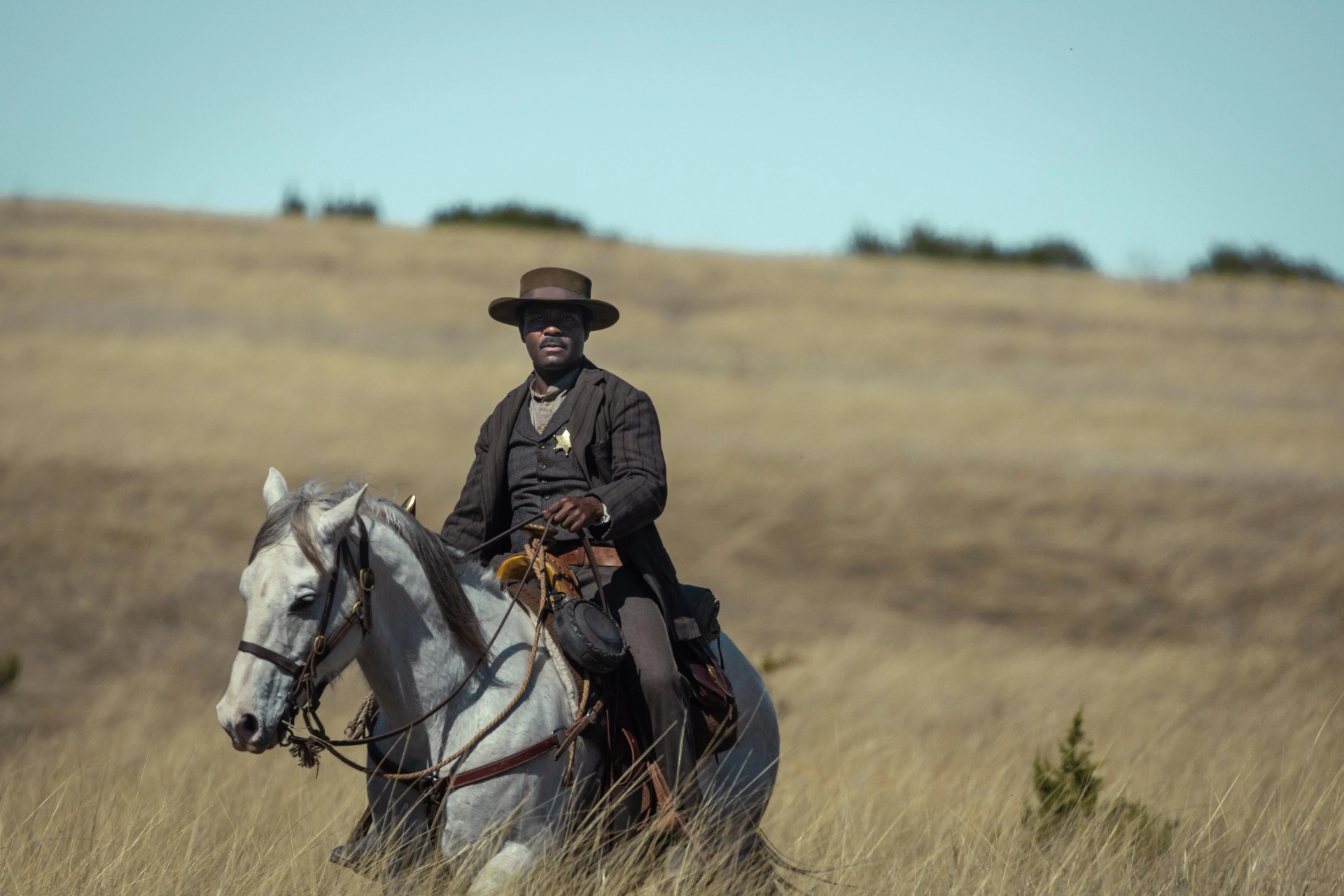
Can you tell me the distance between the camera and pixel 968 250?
49.8 metres

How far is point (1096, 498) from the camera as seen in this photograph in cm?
2202

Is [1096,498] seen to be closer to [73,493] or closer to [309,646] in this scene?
[73,493]

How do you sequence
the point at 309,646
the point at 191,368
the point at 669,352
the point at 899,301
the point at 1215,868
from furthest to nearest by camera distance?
the point at 899,301
the point at 669,352
the point at 191,368
the point at 1215,868
the point at 309,646

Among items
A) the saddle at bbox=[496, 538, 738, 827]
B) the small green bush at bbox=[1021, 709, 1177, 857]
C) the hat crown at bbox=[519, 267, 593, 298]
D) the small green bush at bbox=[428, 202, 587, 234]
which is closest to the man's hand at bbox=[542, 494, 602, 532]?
the saddle at bbox=[496, 538, 738, 827]

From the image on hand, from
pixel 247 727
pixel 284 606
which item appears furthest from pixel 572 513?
pixel 247 727

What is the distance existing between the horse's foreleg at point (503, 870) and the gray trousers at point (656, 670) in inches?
26.5

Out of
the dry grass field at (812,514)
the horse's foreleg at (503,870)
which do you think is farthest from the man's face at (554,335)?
the dry grass field at (812,514)

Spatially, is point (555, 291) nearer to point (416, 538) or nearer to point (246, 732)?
point (416, 538)

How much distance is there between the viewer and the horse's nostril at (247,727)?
402 centimetres

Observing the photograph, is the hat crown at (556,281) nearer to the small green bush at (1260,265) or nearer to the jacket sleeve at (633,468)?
the jacket sleeve at (633,468)

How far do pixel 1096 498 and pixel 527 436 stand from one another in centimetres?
1848

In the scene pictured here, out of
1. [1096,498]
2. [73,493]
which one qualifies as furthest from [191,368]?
[1096,498]

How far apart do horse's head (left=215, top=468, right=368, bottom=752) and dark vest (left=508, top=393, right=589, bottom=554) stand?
1.07m

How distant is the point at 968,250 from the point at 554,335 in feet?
153
